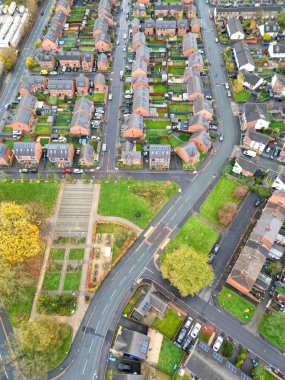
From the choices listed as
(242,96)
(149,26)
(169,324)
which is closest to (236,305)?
(169,324)

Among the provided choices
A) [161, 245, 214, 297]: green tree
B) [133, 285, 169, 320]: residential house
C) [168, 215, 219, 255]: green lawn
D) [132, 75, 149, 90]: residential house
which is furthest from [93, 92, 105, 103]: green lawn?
[133, 285, 169, 320]: residential house

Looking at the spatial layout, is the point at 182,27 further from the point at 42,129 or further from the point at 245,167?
the point at 245,167

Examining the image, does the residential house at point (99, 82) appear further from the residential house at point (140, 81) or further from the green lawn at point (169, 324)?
the green lawn at point (169, 324)

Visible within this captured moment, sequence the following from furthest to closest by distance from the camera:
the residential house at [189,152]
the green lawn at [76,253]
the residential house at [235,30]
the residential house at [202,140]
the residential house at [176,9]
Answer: the residential house at [176,9] < the residential house at [235,30] < the residential house at [202,140] < the residential house at [189,152] < the green lawn at [76,253]

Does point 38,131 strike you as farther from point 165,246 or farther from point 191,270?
point 191,270

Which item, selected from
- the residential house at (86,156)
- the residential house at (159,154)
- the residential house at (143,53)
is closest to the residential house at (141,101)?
the residential house at (159,154)

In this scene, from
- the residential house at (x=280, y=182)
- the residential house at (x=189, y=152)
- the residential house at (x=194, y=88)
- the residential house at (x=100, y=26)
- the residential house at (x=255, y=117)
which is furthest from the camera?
the residential house at (x=100, y=26)
